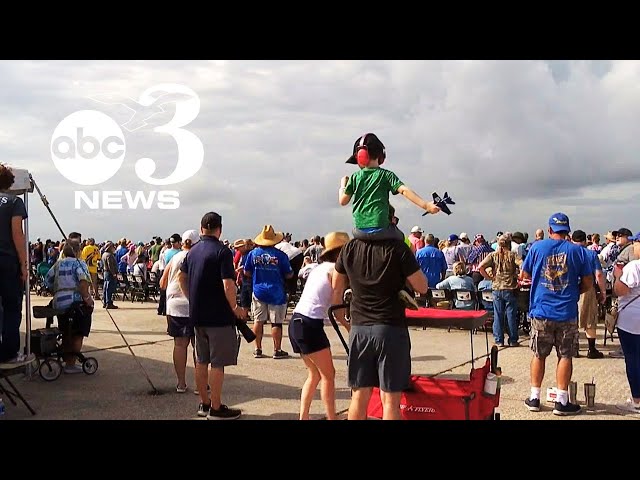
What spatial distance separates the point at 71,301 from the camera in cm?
730

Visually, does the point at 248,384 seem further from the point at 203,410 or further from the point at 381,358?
the point at 381,358

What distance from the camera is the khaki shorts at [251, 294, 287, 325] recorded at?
323 inches

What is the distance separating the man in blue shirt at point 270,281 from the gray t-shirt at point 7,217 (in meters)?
3.22

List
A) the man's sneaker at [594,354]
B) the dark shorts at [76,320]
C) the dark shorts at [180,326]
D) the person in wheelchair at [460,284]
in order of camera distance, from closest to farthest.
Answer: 1. the dark shorts at [180,326]
2. the dark shorts at [76,320]
3. the man's sneaker at [594,354]
4. the person in wheelchair at [460,284]

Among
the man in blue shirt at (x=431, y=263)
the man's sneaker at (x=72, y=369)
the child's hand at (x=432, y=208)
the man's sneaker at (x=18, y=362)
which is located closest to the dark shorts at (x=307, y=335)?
the child's hand at (x=432, y=208)

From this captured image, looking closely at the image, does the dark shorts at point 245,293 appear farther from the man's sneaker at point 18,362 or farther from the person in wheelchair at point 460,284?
the man's sneaker at point 18,362

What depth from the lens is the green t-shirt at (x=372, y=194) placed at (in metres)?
3.90

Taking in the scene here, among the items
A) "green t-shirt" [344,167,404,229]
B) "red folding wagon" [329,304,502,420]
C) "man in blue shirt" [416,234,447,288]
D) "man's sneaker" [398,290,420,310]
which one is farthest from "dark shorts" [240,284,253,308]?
"man's sneaker" [398,290,420,310]

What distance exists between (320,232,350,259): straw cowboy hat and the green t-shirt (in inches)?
28.8

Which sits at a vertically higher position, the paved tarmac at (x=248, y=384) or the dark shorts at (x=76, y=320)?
the dark shorts at (x=76, y=320)

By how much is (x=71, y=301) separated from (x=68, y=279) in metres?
0.27

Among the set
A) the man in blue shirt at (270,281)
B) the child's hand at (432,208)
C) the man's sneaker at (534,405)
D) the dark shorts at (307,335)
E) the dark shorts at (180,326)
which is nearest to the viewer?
the child's hand at (432,208)

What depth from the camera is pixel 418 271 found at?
379cm

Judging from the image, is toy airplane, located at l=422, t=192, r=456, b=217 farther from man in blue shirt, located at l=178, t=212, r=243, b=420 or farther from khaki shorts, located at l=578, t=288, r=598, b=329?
khaki shorts, located at l=578, t=288, r=598, b=329
